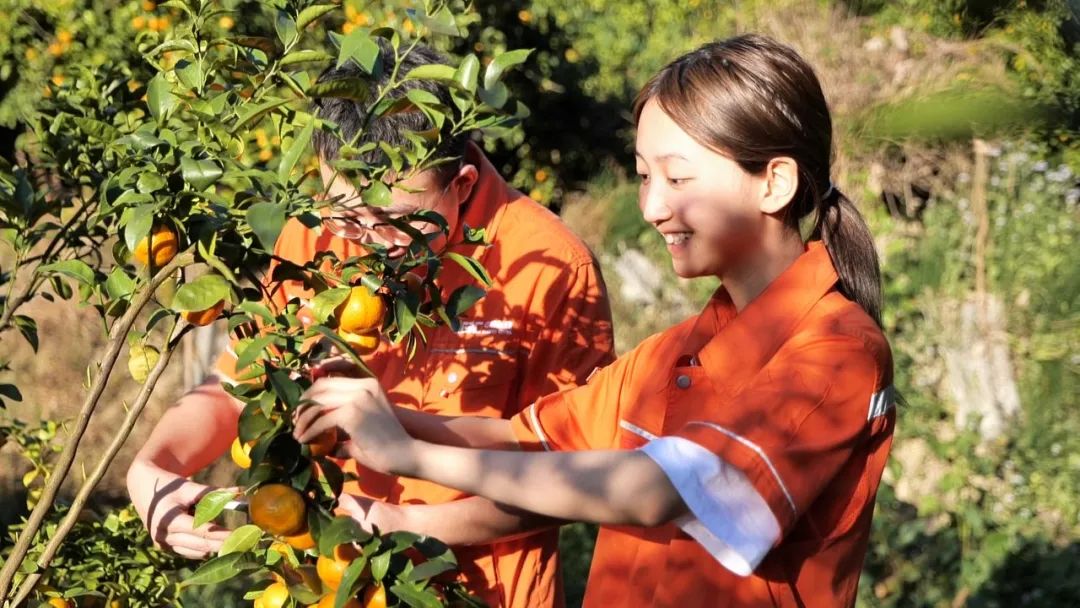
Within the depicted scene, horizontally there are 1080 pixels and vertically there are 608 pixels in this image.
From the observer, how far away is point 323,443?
1.43 meters

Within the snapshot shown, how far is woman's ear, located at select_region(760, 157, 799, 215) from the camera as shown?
155 centimetres

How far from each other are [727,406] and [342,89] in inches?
20.6

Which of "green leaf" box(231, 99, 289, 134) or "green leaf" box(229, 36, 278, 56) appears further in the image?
"green leaf" box(229, 36, 278, 56)

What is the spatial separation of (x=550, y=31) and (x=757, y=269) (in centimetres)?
620

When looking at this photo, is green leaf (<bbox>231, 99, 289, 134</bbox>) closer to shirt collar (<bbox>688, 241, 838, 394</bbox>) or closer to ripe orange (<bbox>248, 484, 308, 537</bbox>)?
ripe orange (<bbox>248, 484, 308, 537</bbox>)

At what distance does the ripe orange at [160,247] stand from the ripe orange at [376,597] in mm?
406

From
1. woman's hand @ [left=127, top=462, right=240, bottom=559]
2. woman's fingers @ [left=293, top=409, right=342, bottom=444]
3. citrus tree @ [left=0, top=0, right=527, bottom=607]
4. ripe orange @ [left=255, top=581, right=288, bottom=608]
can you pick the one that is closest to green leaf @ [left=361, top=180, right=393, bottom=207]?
citrus tree @ [left=0, top=0, right=527, bottom=607]

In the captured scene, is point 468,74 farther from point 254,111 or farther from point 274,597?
point 274,597

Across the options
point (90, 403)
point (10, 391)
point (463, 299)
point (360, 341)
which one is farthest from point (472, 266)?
point (10, 391)

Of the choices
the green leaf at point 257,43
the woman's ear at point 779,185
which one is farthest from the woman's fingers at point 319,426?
the woman's ear at point 779,185

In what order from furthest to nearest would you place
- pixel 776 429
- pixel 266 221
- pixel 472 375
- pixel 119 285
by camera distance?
pixel 472 375
pixel 119 285
pixel 776 429
pixel 266 221

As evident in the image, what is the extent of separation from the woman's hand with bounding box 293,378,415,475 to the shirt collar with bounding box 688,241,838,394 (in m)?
0.38

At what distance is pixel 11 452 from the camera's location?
4879 mm

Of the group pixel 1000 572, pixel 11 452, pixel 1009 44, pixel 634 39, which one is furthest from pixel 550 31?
pixel 1009 44
